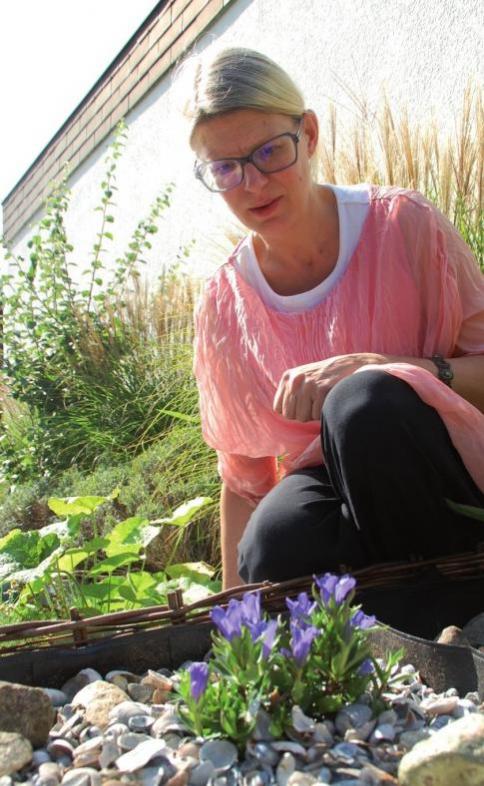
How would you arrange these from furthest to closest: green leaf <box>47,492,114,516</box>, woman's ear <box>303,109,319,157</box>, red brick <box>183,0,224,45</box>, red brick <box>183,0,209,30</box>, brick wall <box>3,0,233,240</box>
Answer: brick wall <box>3,0,233,240</box>
red brick <box>183,0,209,30</box>
red brick <box>183,0,224,45</box>
green leaf <box>47,492,114,516</box>
woman's ear <box>303,109,319,157</box>

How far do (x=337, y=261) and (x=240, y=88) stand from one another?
0.43m

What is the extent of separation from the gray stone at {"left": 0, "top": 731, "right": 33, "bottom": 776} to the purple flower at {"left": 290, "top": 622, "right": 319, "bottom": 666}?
0.33 metres

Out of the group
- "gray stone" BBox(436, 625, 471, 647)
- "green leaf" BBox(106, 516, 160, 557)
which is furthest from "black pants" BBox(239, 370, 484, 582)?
"green leaf" BBox(106, 516, 160, 557)

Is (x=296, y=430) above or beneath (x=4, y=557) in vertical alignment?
above

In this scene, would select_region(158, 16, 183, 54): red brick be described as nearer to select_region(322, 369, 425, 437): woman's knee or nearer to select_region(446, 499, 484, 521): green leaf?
select_region(322, 369, 425, 437): woman's knee

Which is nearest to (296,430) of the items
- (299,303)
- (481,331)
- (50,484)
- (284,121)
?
(299,303)

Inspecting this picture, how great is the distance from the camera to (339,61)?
183 inches

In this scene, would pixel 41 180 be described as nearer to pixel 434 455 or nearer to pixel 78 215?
pixel 78 215

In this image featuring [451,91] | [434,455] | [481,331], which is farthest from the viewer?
[451,91]

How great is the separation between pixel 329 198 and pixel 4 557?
3.60ft

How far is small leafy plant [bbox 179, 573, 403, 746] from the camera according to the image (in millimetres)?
1006

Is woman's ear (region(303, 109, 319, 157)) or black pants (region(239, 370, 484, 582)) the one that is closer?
black pants (region(239, 370, 484, 582))

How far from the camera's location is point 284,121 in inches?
76.9

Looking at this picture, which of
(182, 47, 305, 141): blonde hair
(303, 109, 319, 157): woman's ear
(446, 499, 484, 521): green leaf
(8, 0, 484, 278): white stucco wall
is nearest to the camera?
(446, 499, 484, 521): green leaf
